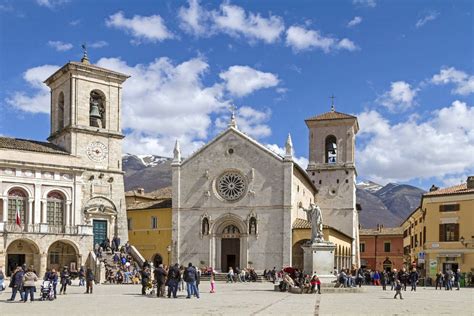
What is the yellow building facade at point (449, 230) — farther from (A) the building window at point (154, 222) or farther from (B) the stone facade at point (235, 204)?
(A) the building window at point (154, 222)

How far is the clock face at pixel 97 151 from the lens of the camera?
159 ft

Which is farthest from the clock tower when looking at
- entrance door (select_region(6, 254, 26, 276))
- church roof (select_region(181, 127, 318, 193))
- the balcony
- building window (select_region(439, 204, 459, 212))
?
building window (select_region(439, 204, 459, 212))

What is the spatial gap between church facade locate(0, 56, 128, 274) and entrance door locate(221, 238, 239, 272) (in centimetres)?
773

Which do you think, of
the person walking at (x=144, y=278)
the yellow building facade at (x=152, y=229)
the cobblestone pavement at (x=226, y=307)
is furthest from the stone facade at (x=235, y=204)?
the cobblestone pavement at (x=226, y=307)

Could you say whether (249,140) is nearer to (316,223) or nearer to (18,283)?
(316,223)

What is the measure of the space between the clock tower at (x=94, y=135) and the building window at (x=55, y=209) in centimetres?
117

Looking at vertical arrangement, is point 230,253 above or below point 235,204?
below

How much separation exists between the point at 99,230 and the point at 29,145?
755 cm

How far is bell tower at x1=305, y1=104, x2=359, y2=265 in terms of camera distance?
194 feet

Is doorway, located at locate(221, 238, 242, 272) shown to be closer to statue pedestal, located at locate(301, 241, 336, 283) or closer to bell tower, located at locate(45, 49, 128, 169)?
bell tower, located at locate(45, 49, 128, 169)

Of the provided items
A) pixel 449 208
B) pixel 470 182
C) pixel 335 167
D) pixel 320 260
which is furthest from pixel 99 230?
pixel 470 182

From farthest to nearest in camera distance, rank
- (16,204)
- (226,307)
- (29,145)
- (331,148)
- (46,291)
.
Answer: (331,148) < (29,145) < (16,204) < (46,291) < (226,307)

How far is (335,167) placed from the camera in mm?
59875

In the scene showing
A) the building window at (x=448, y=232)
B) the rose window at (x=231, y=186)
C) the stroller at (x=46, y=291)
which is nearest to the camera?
the stroller at (x=46, y=291)
